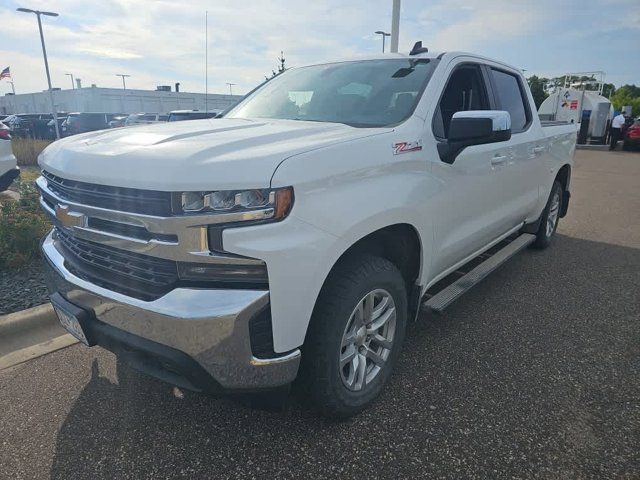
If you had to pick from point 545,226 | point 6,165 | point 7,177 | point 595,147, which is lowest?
point 595,147

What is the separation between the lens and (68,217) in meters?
2.17

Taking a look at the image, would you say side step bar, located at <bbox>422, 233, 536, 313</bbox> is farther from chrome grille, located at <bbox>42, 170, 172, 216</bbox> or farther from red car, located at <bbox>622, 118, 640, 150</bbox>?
red car, located at <bbox>622, 118, 640, 150</bbox>

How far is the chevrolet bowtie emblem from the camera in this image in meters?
2.11

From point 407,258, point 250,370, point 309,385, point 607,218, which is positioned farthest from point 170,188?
point 607,218

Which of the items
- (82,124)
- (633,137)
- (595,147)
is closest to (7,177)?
(82,124)

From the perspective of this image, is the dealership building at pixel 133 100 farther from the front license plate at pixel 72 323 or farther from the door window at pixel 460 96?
the front license plate at pixel 72 323

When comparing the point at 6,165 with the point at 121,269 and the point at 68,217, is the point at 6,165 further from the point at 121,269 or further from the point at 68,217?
the point at 121,269

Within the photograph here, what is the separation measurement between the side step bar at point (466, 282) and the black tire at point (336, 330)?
0.72 m

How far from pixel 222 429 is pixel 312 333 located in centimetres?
78

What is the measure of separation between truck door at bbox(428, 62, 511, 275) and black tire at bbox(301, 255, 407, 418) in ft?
2.02

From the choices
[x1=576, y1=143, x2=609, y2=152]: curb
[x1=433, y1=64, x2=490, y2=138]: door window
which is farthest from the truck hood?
[x1=576, y1=143, x2=609, y2=152]: curb

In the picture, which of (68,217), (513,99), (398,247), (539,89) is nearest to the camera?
(68,217)

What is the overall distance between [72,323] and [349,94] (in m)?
2.14

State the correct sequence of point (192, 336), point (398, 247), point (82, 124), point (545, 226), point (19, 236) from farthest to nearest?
point (82, 124)
point (545, 226)
point (19, 236)
point (398, 247)
point (192, 336)
